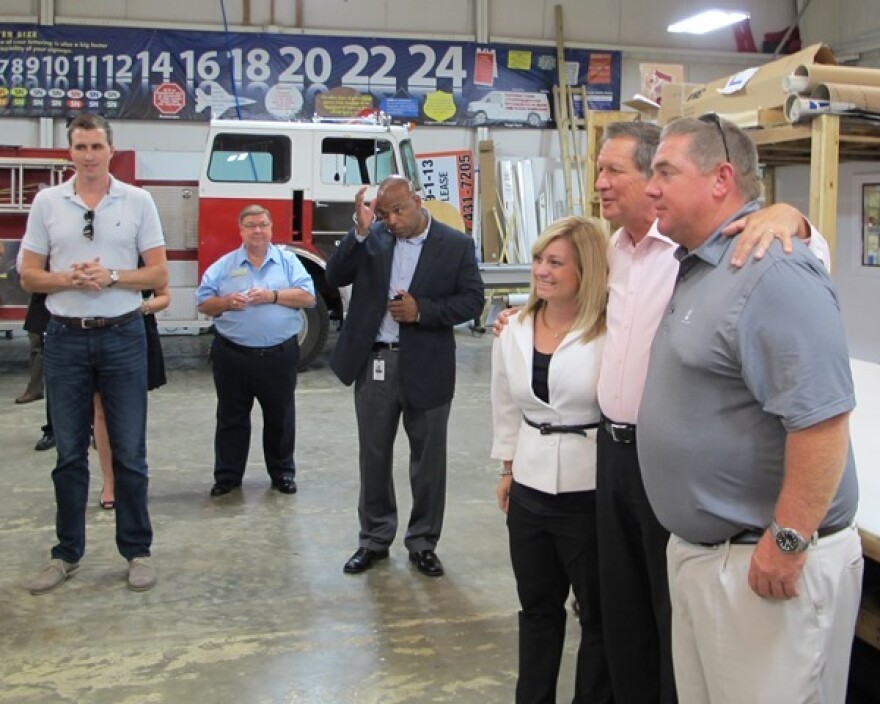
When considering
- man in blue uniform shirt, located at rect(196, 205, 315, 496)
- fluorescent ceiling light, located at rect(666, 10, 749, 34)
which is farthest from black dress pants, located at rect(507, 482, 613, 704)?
fluorescent ceiling light, located at rect(666, 10, 749, 34)

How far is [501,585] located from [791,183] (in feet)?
8.16

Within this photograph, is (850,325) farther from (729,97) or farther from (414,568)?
(414,568)

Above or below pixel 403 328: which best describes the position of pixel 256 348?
below

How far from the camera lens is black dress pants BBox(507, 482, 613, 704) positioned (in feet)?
8.00

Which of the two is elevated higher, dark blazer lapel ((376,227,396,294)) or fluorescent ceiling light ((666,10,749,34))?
fluorescent ceiling light ((666,10,749,34))

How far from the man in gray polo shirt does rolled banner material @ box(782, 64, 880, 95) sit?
5.63 feet

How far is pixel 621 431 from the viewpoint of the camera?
7.45 ft

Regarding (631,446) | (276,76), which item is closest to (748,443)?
(631,446)

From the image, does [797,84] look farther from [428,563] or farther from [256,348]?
[256,348]

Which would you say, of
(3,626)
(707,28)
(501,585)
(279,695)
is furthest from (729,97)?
(707,28)

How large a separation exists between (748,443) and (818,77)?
2129mm

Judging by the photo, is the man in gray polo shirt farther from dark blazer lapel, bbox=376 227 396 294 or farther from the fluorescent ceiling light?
the fluorescent ceiling light

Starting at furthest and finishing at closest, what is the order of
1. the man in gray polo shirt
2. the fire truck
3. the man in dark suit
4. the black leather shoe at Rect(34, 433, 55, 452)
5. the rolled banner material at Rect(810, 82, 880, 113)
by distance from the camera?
the fire truck → the black leather shoe at Rect(34, 433, 55, 452) → the man in dark suit → the rolled banner material at Rect(810, 82, 880, 113) → the man in gray polo shirt

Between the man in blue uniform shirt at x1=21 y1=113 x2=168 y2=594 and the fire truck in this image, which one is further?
the fire truck
